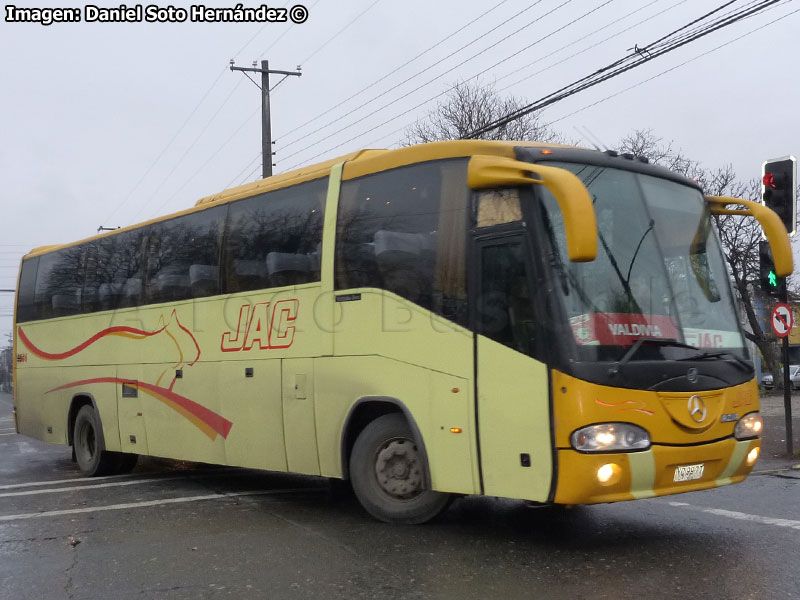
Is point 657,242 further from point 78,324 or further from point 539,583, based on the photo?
point 78,324

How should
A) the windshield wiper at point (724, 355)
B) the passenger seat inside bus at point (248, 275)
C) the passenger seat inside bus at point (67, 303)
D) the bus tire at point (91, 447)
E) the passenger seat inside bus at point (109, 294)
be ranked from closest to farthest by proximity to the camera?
1. the windshield wiper at point (724, 355)
2. the passenger seat inside bus at point (248, 275)
3. the passenger seat inside bus at point (109, 294)
4. the bus tire at point (91, 447)
5. the passenger seat inside bus at point (67, 303)

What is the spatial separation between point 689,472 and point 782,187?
7785mm

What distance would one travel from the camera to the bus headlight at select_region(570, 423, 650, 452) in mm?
6445

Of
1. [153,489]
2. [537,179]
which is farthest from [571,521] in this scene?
[153,489]

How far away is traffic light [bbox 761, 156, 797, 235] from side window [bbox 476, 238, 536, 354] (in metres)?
7.60

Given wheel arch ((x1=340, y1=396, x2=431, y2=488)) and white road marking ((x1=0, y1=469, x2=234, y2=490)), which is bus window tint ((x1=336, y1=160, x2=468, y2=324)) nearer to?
wheel arch ((x1=340, y1=396, x2=431, y2=488))

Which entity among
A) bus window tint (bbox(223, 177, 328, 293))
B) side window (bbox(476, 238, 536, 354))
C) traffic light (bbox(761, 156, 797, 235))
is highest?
traffic light (bbox(761, 156, 797, 235))

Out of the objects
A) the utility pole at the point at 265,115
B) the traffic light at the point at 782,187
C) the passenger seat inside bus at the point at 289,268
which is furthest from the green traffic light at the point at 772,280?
the utility pole at the point at 265,115

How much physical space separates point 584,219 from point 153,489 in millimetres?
7417

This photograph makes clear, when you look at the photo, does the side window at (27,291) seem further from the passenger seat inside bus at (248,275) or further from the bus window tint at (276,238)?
the passenger seat inside bus at (248,275)

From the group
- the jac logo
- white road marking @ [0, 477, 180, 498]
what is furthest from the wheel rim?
white road marking @ [0, 477, 180, 498]

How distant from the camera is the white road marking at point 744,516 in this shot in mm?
7789

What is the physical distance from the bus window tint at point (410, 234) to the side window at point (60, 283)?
662cm

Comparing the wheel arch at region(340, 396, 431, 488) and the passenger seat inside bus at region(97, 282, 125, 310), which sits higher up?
the passenger seat inside bus at region(97, 282, 125, 310)
